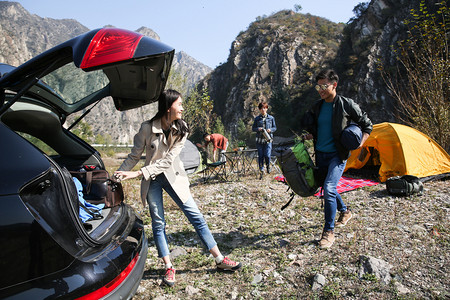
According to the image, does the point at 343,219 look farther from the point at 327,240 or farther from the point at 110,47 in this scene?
the point at 110,47

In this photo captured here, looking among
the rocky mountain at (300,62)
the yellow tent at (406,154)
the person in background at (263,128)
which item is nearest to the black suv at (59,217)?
the person in background at (263,128)

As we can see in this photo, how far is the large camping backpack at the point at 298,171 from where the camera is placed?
3.31 metres

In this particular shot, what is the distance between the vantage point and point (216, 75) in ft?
221

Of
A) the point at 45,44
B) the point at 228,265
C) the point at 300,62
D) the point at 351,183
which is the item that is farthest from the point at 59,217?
the point at 45,44

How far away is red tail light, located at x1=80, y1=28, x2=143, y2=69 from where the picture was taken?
1597mm

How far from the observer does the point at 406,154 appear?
630cm

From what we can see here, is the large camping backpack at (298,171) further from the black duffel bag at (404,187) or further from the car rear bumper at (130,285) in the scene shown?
the black duffel bag at (404,187)

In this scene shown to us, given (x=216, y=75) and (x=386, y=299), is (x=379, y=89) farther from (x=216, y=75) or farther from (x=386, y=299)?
(x=216, y=75)

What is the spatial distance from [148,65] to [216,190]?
16.0 feet

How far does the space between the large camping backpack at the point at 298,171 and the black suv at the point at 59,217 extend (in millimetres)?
1790

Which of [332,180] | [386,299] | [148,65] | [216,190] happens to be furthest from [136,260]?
[216,190]

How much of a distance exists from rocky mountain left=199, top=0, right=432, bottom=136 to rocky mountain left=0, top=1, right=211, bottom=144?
23376 mm

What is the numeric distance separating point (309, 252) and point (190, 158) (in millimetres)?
5568

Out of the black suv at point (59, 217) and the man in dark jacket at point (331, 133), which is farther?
the man in dark jacket at point (331, 133)
